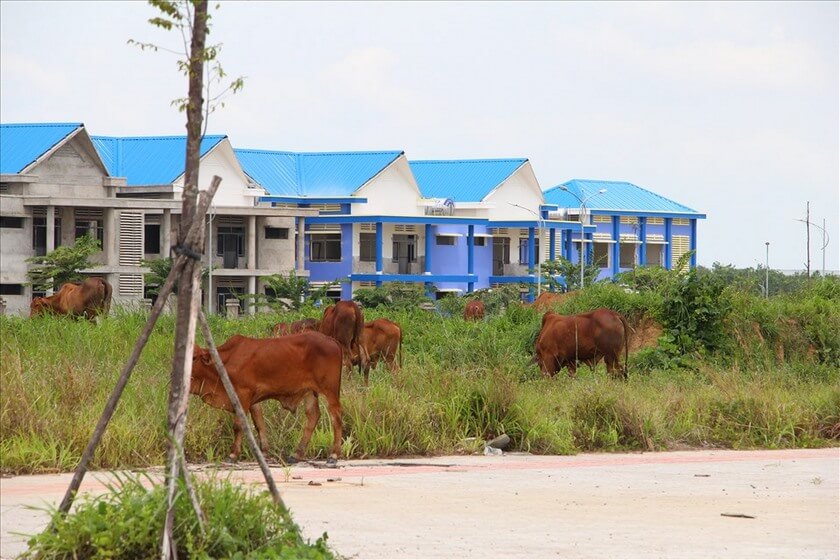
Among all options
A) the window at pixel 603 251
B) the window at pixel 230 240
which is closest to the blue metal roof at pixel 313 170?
the window at pixel 230 240

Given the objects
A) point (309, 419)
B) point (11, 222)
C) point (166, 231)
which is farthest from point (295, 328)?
point (166, 231)

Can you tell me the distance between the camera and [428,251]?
79125 millimetres

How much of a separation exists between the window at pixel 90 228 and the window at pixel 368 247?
61.6 ft

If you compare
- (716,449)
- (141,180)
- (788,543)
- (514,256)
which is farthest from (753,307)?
(514,256)

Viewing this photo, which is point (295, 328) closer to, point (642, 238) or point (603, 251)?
point (603, 251)

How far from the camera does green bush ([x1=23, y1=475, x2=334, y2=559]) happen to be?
30.1 ft

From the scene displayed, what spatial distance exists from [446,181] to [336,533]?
250 feet

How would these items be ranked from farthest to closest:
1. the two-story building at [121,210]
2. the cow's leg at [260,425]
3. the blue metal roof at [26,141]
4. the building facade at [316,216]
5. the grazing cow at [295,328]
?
the building facade at [316,216] < the blue metal roof at [26,141] < the two-story building at [121,210] < the grazing cow at [295,328] < the cow's leg at [260,425]

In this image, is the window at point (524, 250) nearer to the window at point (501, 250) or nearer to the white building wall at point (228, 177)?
the window at point (501, 250)

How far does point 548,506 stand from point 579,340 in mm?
11271

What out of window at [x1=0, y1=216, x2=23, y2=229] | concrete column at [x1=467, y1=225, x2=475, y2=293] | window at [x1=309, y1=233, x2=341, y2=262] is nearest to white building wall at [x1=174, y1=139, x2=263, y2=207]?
window at [x1=309, y1=233, x2=341, y2=262]

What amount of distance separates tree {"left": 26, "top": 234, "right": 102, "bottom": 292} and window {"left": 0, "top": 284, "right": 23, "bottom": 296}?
2749 mm

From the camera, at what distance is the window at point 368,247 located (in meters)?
77.6

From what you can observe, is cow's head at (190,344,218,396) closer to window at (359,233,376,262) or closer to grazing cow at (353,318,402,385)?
grazing cow at (353,318,402,385)
